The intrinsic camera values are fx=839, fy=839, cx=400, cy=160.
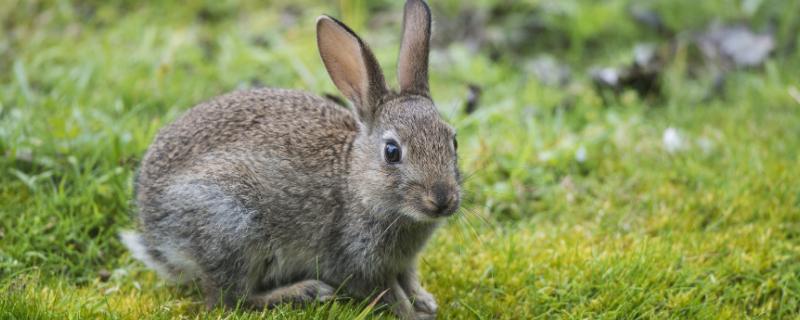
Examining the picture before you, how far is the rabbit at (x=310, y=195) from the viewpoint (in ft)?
14.2

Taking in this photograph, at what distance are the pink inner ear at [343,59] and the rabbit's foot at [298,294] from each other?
1.02m

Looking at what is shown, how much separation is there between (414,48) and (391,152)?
23.9 inches

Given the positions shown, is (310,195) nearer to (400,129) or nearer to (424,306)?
(400,129)

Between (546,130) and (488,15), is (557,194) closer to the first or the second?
(546,130)

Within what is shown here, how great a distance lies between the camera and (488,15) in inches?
332

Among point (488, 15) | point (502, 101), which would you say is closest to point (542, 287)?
point (502, 101)

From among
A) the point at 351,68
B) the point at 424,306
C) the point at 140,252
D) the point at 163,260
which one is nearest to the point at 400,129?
the point at 351,68

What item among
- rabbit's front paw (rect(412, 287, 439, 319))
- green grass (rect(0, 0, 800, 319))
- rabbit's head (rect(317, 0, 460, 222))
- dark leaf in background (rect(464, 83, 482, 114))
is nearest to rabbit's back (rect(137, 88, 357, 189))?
rabbit's head (rect(317, 0, 460, 222))

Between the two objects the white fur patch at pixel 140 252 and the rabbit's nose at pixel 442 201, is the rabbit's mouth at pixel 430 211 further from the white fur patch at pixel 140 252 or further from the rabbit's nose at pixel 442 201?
the white fur patch at pixel 140 252

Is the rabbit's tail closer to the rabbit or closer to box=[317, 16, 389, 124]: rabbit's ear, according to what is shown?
the rabbit

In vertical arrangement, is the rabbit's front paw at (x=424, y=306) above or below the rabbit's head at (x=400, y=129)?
below

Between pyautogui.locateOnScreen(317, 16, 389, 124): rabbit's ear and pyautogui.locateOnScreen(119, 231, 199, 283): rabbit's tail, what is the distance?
122 cm

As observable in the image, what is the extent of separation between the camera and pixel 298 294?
4383 millimetres

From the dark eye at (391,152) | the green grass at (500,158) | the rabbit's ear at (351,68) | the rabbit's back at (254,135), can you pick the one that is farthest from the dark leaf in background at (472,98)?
the dark eye at (391,152)
